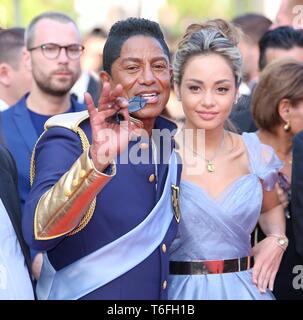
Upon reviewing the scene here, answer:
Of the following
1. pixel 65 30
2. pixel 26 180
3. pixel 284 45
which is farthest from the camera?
pixel 284 45

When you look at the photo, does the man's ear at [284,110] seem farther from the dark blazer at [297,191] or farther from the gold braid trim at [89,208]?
the gold braid trim at [89,208]

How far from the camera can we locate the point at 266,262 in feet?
13.4

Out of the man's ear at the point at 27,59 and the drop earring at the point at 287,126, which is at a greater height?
the man's ear at the point at 27,59

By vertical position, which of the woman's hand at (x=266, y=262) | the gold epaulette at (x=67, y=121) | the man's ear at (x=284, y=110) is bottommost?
the woman's hand at (x=266, y=262)

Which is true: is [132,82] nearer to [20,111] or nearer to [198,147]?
[198,147]

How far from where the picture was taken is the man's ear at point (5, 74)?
259 inches

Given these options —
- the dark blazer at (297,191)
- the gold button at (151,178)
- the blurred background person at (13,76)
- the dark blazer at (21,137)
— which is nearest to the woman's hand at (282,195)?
the dark blazer at (297,191)

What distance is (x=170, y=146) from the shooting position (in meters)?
3.70

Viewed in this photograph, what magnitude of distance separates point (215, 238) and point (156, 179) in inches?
23.6

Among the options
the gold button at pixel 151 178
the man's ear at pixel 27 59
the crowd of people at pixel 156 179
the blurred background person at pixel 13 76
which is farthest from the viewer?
the blurred background person at pixel 13 76

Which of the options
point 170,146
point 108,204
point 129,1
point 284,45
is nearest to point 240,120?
point 284,45

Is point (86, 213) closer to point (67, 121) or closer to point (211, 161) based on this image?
point (67, 121)

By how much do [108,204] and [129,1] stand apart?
973 cm

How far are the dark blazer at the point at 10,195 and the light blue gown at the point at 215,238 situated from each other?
869mm
